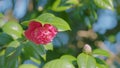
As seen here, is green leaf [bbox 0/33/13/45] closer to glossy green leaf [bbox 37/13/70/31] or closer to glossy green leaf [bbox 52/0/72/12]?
glossy green leaf [bbox 37/13/70/31]

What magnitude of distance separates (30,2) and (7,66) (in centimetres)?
96

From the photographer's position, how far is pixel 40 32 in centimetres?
142

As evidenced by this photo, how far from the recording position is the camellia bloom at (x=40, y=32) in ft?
4.58

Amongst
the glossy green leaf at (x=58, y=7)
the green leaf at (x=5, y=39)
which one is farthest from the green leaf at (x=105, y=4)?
the green leaf at (x=5, y=39)

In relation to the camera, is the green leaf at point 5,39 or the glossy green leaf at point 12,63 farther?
the green leaf at point 5,39

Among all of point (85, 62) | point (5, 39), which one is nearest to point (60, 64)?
point (85, 62)

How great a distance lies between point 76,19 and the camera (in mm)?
2270

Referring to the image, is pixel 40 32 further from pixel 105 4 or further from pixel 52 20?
pixel 105 4

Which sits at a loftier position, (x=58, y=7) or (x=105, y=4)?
(x=105, y=4)

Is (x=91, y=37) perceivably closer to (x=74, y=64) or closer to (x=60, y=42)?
(x=60, y=42)

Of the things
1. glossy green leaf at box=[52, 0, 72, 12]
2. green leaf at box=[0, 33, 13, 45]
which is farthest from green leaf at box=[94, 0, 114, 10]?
green leaf at box=[0, 33, 13, 45]

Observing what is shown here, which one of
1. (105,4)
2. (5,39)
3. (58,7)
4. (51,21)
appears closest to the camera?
(51,21)

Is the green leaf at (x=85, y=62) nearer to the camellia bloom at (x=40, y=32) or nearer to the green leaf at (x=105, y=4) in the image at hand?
the camellia bloom at (x=40, y=32)

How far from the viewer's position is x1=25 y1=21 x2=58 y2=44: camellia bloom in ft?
4.58
